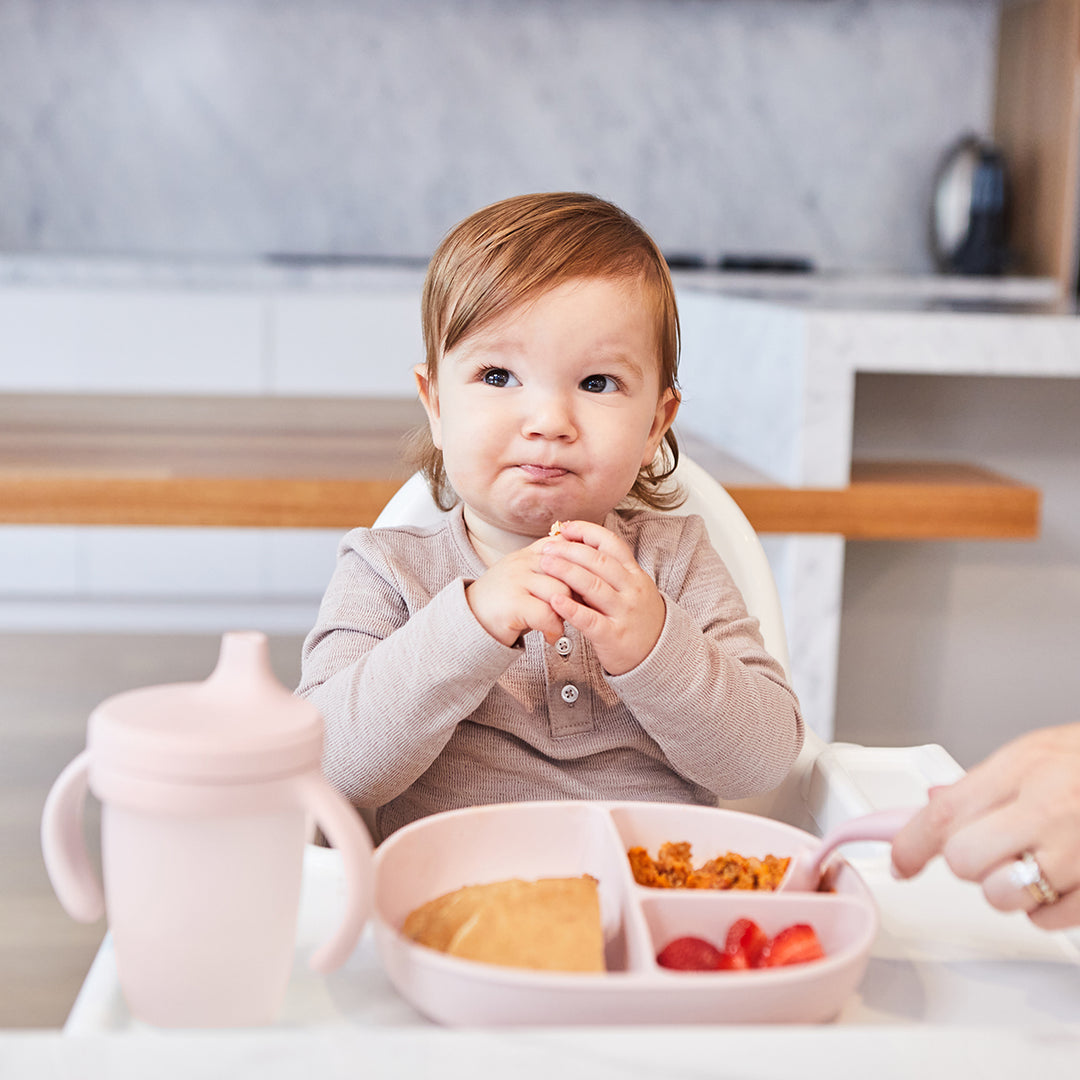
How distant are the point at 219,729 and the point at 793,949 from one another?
0.26 m

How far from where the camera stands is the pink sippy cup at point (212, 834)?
45 cm

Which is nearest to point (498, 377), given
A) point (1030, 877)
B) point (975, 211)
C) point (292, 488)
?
point (1030, 877)

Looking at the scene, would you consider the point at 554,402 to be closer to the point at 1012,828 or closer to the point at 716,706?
the point at 716,706

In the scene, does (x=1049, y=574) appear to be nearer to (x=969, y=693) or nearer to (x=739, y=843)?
(x=969, y=693)

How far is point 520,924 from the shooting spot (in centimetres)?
55

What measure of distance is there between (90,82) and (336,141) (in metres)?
0.73

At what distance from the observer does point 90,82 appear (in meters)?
3.77

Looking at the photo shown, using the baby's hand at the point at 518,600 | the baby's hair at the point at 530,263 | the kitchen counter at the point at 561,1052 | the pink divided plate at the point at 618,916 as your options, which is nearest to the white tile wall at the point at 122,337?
the baby's hair at the point at 530,263

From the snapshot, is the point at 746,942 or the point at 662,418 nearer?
the point at 746,942

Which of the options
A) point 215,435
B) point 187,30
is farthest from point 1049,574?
point 187,30

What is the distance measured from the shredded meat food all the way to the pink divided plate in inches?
0.7

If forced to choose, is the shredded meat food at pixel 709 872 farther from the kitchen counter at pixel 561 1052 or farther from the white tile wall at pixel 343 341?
the white tile wall at pixel 343 341

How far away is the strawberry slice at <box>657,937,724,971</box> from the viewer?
0.54 metres

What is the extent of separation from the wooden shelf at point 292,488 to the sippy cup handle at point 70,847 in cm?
117
